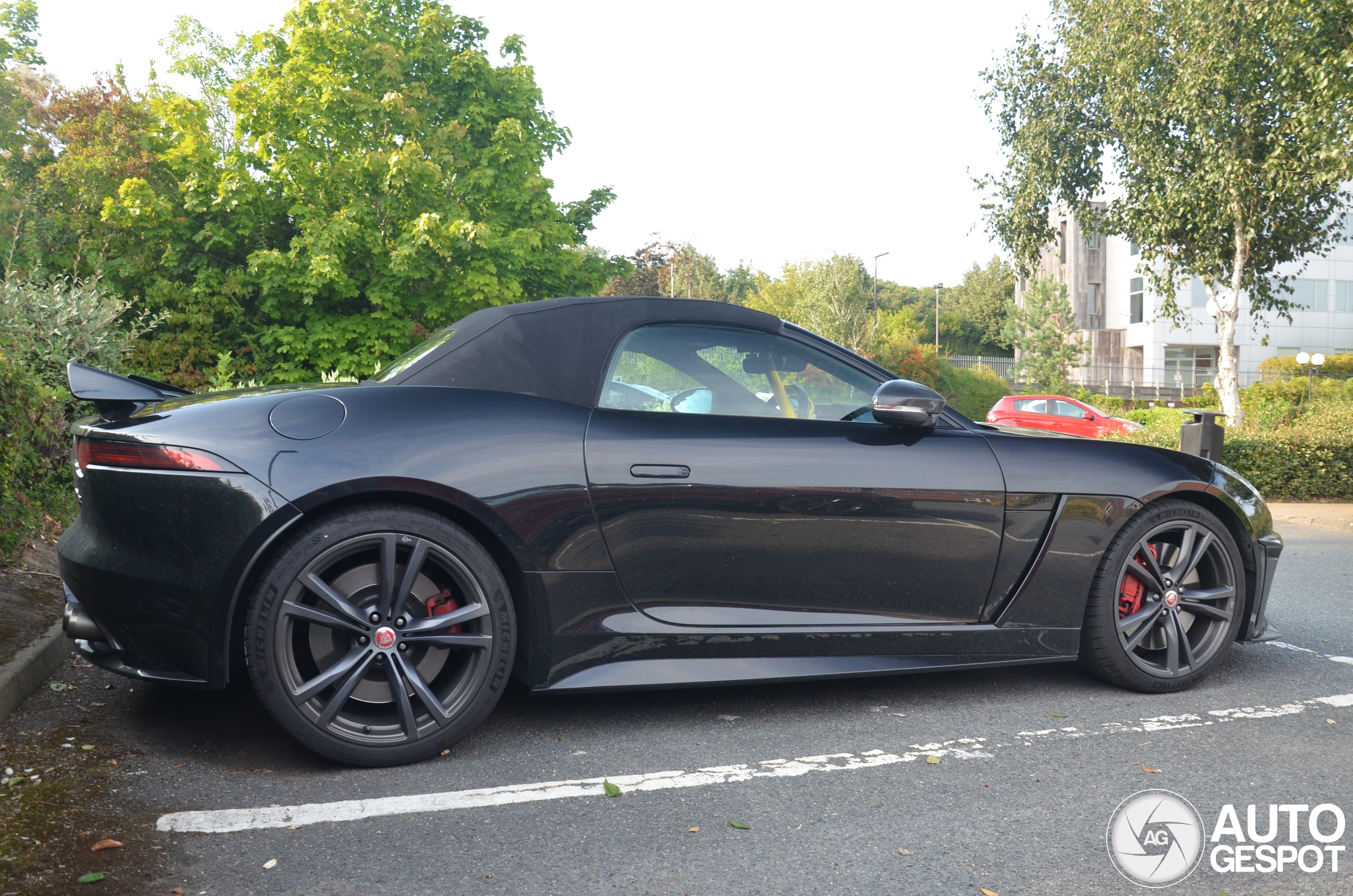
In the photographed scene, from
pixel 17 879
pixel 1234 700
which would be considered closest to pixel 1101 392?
pixel 1234 700

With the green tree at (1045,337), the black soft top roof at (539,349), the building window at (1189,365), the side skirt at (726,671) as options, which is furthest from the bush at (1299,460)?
the building window at (1189,365)

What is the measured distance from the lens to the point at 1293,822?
106 inches

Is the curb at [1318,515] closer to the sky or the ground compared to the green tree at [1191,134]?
closer to the ground

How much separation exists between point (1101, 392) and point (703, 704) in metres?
51.1

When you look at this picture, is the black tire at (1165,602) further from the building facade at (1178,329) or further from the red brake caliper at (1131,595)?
the building facade at (1178,329)

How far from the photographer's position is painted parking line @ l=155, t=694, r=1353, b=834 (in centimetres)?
263

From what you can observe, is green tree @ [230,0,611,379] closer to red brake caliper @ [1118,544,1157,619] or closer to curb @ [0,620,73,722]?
curb @ [0,620,73,722]

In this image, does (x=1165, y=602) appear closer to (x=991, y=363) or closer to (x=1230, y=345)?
(x=1230, y=345)

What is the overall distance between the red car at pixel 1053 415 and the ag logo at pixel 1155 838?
67.9 ft

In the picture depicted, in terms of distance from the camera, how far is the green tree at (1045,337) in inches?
1709

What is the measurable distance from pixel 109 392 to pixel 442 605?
126 centimetres

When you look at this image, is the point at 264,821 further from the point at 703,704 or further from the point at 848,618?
the point at 848,618

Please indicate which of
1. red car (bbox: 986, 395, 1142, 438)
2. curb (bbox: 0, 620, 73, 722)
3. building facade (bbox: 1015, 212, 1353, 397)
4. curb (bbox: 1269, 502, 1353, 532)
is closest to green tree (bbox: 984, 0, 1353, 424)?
red car (bbox: 986, 395, 1142, 438)

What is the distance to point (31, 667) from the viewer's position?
11.9 feet
